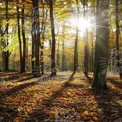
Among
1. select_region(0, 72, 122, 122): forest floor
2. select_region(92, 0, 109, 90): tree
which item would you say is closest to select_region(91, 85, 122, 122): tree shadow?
select_region(0, 72, 122, 122): forest floor

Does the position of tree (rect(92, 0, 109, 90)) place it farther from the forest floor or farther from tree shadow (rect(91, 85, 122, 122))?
the forest floor

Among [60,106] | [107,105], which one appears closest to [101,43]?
[107,105]


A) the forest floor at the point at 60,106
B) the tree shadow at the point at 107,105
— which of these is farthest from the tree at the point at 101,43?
the forest floor at the point at 60,106

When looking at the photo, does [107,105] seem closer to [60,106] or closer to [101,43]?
[60,106]

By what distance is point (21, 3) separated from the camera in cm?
1939

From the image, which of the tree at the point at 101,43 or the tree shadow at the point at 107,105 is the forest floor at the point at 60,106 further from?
the tree at the point at 101,43

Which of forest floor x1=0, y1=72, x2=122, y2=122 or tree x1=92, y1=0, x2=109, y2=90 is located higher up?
tree x1=92, y1=0, x2=109, y2=90

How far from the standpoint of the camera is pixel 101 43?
10828mm

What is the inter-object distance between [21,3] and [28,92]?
11.5 meters

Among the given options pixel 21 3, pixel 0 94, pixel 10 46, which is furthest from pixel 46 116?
pixel 10 46

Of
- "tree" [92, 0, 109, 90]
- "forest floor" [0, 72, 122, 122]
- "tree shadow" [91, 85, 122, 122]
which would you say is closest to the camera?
"forest floor" [0, 72, 122, 122]

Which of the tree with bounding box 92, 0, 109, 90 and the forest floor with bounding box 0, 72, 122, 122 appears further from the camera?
the tree with bounding box 92, 0, 109, 90

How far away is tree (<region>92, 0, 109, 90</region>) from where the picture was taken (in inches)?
414

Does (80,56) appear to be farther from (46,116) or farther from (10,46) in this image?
(46,116)
